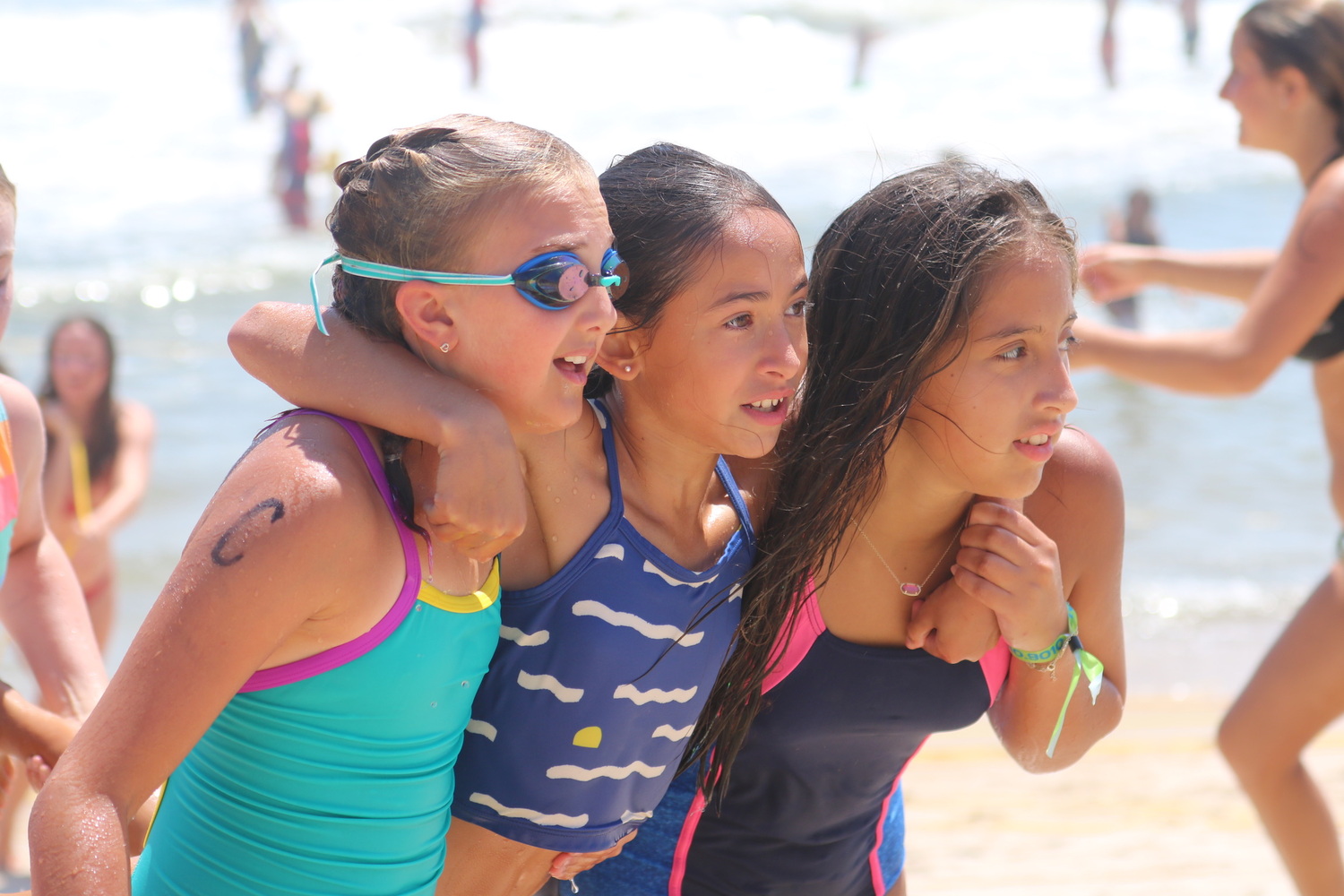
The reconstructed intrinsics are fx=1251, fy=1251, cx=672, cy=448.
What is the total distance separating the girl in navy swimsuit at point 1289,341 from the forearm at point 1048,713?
4.09ft

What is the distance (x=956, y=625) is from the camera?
2039 mm

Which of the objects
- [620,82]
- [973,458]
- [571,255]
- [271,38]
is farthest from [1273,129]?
[271,38]

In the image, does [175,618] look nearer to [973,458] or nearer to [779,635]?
[779,635]

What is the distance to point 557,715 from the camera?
5.85 feet

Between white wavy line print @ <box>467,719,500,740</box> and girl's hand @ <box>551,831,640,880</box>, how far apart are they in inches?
9.3

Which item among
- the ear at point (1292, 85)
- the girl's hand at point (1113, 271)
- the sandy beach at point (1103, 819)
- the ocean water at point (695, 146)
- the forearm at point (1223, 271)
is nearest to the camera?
the girl's hand at point (1113, 271)

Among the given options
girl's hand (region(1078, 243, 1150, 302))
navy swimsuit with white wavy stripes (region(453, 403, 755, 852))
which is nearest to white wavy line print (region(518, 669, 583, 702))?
navy swimsuit with white wavy stripes (region(453, 403, 755, 852))

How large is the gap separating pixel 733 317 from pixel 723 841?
91cm

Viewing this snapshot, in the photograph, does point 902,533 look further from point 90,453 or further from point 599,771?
point 90,453

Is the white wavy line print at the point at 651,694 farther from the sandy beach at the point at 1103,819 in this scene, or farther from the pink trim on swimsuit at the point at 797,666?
the sandy beach at the point at 1103,819

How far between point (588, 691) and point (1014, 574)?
28.0 inches

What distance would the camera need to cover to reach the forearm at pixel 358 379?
1.58 metres

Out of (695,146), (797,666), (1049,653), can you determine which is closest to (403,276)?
(797,666)

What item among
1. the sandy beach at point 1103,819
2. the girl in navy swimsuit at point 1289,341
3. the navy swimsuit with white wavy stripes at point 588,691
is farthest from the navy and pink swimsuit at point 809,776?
the sandy beach at point 1103,819
